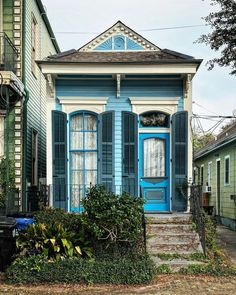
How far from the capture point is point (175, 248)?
384 inches

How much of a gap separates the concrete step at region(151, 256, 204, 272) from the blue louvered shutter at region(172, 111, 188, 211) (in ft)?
10.1

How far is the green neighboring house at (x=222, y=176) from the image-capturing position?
18766 millimetres

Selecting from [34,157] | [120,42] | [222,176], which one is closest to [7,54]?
[120,42]

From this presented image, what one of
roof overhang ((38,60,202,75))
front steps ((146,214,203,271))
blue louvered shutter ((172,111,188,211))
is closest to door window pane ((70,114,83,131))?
roof overhang ((38,60,202,75))

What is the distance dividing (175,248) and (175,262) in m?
0.51

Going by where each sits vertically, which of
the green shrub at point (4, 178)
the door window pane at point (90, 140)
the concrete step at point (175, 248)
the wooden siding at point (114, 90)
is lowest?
the concrete step at point (175, 248)

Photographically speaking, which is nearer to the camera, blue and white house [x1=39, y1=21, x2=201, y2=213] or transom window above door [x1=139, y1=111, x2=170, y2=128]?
blue and white house [x1=39, y1=21, x2=201, y2=213]

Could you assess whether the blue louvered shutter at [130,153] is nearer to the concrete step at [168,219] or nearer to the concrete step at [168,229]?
the concrete step at [168,219]

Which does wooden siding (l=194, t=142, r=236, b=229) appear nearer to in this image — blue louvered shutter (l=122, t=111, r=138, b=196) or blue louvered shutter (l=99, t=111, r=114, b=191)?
blue louvered shutter (l=122, t=111, r=138, b=196)

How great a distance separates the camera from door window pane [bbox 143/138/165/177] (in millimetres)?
12727

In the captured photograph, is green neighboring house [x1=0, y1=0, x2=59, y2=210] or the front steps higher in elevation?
green neighboring house [x1=0, y1=0, x2=59, y2=210]

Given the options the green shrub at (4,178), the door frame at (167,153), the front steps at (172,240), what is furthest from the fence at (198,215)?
the green shrub at (4,178)

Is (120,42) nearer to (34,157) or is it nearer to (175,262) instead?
(34,157)

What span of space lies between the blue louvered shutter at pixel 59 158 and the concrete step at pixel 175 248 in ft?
11.5
